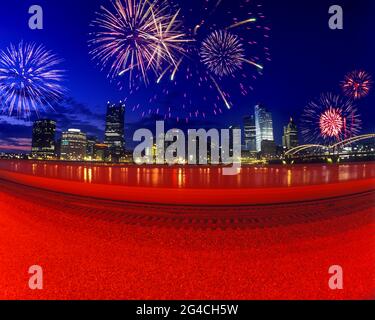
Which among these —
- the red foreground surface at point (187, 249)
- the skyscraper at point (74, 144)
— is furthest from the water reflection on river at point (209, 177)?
the skyscraper at point (74, 144)

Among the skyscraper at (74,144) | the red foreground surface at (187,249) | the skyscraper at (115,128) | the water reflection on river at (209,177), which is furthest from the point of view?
the skyscraper at (74,144)

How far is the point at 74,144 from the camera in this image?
56.3 meters

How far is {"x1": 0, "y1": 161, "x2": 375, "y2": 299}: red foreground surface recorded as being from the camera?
3439mm

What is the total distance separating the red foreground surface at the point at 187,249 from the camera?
11.3 ft

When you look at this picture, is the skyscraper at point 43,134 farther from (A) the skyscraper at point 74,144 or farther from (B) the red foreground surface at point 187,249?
(B) the red foreground surface at point 187,249

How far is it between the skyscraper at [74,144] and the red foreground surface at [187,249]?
51.4m

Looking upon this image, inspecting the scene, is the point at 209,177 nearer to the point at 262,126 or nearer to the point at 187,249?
the point at 187,249

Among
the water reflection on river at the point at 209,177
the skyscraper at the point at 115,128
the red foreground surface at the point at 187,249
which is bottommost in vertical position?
the red foreground surface at the point at 187,249

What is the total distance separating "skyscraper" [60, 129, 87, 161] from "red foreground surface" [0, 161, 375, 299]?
169ft

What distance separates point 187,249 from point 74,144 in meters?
58.8

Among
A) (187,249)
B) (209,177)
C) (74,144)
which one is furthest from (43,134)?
(187,249)

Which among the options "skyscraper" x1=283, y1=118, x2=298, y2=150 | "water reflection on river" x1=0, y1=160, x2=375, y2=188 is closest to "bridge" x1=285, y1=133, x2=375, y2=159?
"skyscraper" x1=283, y1=118, x2=298, y2=150
